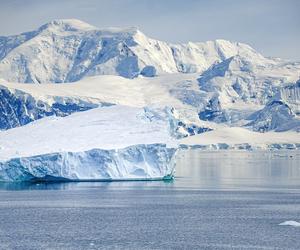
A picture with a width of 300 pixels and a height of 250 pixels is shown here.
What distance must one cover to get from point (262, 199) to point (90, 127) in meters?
A: 31.8

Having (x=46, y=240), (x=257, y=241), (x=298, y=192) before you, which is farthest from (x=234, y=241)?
(x=298, y=192)

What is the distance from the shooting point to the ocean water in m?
66.0

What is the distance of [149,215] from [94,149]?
30.2 m

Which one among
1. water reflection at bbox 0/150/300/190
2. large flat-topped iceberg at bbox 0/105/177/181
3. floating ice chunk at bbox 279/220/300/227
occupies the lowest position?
floating ice chunk at bbox 279/220/300/227

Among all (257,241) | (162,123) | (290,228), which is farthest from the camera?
(162,123)

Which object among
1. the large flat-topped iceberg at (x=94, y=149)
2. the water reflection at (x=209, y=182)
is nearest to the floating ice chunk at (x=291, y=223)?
the water reflection at (x=209, y=182)

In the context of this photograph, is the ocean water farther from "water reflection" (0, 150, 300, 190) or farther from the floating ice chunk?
the floating ice chunk

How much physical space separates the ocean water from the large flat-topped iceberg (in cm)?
179

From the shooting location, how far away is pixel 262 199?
96938 millimetres

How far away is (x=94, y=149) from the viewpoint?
110625 millimetres

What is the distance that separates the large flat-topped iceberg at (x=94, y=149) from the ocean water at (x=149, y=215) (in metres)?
1.79

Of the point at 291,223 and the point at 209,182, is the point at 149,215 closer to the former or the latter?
the point at 291,223

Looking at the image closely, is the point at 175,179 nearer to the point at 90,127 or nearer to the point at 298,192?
the point at 90,127

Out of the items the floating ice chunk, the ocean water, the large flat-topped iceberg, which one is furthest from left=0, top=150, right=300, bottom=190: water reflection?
the floating ice chunk
